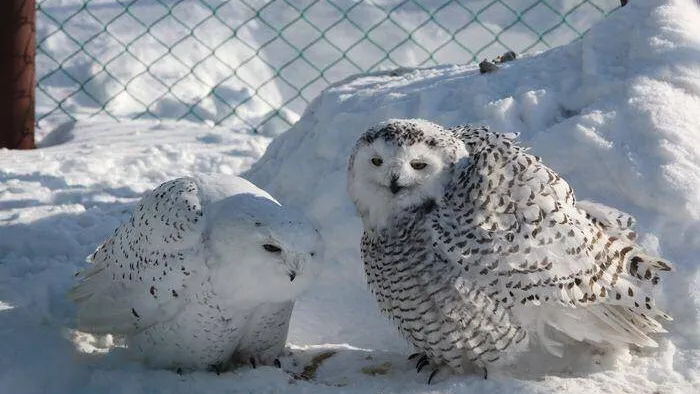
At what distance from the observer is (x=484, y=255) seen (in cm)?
291

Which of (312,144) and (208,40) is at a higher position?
(312,144)

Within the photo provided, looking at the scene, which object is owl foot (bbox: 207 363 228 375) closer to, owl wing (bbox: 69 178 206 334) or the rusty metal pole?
owl wing (bbox: 69 178 206 334)

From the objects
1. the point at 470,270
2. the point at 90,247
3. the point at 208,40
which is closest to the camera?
the point at 470,270

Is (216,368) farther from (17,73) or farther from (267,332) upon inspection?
(17,73)

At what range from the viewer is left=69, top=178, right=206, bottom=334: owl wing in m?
3.07

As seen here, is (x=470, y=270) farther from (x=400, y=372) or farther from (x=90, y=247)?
(x=90, y=247)

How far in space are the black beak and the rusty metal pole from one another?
10.8 feet

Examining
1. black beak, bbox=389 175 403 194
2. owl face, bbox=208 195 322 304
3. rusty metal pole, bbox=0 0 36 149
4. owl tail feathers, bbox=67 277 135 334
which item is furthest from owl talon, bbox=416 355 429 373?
rusty metal pole, bbox=0 0 36 149

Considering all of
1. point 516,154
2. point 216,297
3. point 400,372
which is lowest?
point 400,372

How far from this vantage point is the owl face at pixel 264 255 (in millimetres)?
2979

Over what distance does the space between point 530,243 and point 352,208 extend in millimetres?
1236

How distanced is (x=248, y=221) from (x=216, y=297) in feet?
0.82

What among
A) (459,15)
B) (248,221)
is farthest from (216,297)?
(459,15)

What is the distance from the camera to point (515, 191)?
3002mm
